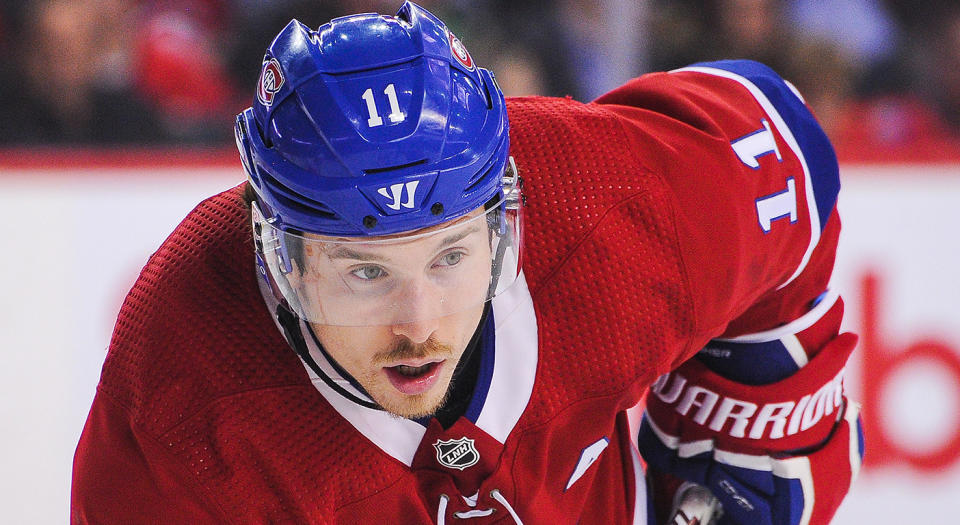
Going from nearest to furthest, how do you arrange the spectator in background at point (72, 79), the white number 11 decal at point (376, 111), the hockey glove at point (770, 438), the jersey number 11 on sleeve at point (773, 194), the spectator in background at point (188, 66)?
the white number 11 decal at point (376, 111) → the jersey number 11 on sleeve at point (773, 194) → the hockey glove at point (770, 438) → the spectator in background at point (72, 79) → the spectator in background at point (188, 66)

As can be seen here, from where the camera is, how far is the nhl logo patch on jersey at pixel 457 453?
1.22 meters

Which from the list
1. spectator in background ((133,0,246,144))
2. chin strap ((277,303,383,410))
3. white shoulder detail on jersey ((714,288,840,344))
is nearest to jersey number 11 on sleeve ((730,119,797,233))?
white shoulder detail on jersey ((714,288,840,344))

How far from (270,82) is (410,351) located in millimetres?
304

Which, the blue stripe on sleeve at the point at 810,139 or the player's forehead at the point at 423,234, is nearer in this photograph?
the player's forehead at the point at 423,234

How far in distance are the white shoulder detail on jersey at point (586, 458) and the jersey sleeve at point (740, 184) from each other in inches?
6.7

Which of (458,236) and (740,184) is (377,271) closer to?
(458,236)

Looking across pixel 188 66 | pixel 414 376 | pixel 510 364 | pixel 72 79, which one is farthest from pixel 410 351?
pixel 188 66

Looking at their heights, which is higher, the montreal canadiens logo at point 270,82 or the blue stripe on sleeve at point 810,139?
the montreal canadiens logo at point 270,82

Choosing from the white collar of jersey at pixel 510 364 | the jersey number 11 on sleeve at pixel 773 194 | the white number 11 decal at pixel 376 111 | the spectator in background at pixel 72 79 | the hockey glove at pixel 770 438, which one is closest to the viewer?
the white number 11 decal at pixel 376 111

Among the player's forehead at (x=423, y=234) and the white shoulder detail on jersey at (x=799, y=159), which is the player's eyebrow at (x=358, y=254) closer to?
the player's forehead at (x=423, y=234)

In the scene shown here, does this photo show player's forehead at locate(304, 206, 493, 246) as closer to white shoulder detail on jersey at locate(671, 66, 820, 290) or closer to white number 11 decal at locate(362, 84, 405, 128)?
white number 11 decal at locate(362, 84, 405, 128)

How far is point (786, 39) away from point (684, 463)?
1801 millimetres

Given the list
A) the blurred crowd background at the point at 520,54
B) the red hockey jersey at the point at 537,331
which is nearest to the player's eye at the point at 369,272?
the red hockey jersey at the point at 537,331

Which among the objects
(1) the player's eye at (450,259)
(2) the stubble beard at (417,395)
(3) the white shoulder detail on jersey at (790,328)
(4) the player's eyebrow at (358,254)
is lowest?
(3) the white shoulder detail on jersey at (790,328)
